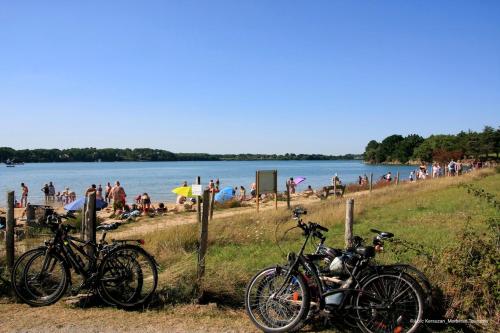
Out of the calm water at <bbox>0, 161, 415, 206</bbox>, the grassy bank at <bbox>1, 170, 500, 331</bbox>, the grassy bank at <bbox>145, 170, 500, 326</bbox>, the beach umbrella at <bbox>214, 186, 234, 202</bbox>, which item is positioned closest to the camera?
the grassy bank at <bbox>1, 170, 500, 331</bbox>

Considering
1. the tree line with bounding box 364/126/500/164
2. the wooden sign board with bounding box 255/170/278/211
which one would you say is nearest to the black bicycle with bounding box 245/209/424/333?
the wooden sign board with bounding box 255/170/278/211

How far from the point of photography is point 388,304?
182 inches

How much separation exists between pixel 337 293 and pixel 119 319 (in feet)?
8.00

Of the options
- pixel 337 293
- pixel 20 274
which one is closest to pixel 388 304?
pixel 337 293

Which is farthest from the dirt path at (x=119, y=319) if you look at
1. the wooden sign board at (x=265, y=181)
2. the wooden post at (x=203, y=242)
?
the wooden sign board at (x=265, y=181)

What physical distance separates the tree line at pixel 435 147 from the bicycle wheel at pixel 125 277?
76.2m

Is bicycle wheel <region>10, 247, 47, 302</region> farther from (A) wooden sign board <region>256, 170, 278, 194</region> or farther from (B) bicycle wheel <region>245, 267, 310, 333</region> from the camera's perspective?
(A) wooden sign board <region>256, 170, 278, 194</region>

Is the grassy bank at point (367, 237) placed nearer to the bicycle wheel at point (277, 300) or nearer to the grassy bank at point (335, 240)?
the grassy bank at point (335, 240)

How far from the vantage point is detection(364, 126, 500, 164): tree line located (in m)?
77.4

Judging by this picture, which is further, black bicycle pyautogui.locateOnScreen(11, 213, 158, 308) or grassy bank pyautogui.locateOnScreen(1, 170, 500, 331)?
black bicycle pyautogui.locateOnScreen(11, 213, 158, 308)

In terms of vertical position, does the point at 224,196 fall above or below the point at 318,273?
below

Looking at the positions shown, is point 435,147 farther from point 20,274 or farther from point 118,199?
point 20,274

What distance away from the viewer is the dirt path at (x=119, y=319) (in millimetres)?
4949

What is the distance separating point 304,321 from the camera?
193 inches
